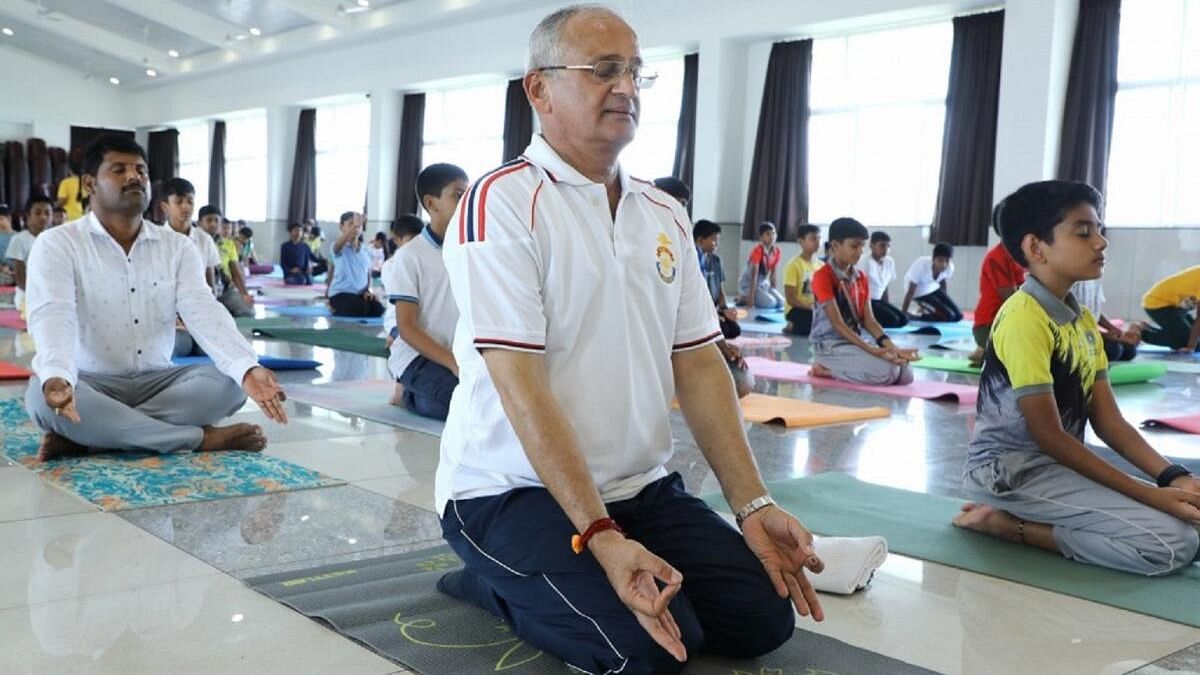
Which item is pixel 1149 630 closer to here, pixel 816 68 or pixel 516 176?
pixel 516 176

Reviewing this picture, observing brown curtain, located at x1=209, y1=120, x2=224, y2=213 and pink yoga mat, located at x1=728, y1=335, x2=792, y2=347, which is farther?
brown curtain, located at x1=209, y1=120, x2=224, y2=213

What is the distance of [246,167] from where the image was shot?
2167cm

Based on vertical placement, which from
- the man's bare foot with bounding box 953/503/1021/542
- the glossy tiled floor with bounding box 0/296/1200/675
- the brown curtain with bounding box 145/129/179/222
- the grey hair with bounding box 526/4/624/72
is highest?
the brown curtain with bounding box 145/129/179/222

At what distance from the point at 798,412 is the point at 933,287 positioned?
6050 mm

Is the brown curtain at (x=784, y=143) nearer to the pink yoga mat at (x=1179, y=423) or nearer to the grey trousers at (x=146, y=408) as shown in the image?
the pink yoga mat at (x=1179, y=423)

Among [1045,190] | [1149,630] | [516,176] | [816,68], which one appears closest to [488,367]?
[516,176]

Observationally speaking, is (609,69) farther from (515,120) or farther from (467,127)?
(467,127)

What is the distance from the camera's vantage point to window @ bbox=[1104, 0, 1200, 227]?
394 inches

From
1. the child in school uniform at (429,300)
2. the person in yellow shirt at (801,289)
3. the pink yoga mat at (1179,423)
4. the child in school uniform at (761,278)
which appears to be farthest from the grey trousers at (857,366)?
the child in school uniform at (761,278)

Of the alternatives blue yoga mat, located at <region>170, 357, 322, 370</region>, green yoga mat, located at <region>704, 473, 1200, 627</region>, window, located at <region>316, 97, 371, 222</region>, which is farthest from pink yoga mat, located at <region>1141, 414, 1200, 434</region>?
window, located at <region>316, 97, 371, 222</region>

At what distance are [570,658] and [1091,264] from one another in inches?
62.2

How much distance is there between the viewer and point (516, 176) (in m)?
1.87

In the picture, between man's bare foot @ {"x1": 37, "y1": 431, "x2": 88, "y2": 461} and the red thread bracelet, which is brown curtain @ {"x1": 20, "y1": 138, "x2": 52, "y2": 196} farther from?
the red thread bracelet

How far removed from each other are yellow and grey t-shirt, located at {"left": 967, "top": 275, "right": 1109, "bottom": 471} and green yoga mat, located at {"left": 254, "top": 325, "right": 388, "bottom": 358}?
4.25m
